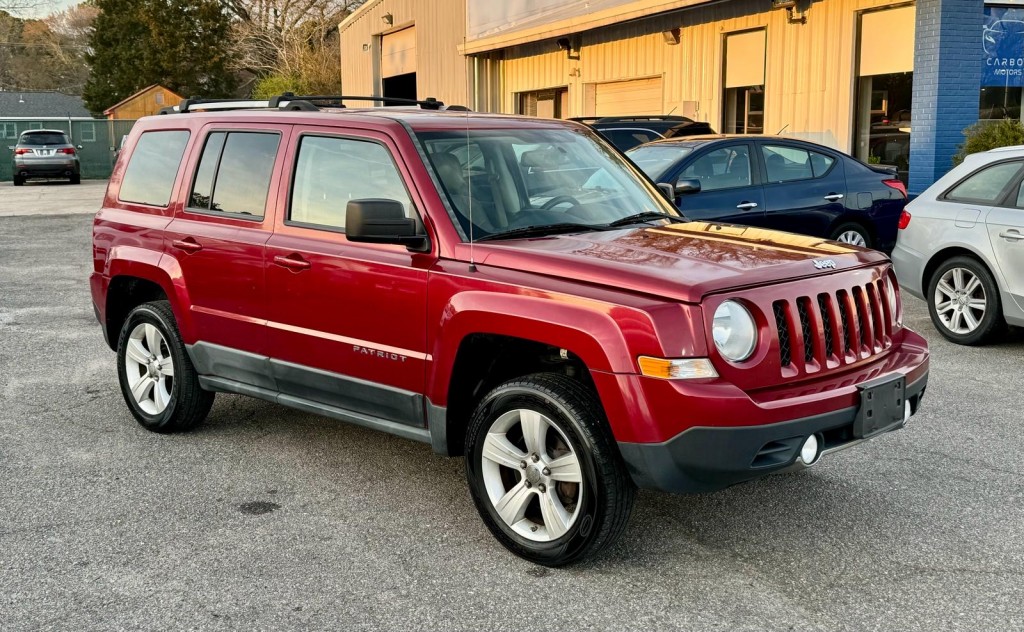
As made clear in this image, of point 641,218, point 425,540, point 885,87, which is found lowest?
point 425,540

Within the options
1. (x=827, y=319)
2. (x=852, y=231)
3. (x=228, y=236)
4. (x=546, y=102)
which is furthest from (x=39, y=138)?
(x=827, y=319)

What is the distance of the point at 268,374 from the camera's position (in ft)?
17.9

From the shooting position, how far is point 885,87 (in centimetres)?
1559

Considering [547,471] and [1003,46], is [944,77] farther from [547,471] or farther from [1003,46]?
[547,471]

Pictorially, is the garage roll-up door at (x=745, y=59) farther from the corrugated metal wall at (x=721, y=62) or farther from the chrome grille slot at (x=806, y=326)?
the chrome grille slot at (x=806, y=326)

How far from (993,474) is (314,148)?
373cm

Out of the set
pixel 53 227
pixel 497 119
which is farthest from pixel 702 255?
pixel 53 227

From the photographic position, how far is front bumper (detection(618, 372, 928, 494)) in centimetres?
387

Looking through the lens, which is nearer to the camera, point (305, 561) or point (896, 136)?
point (305, 561)

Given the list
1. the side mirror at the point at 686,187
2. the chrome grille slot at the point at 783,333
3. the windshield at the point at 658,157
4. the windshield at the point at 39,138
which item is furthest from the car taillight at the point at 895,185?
the windshield at the point at 39,138

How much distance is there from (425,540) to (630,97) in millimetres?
18452

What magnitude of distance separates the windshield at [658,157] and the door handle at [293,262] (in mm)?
5532

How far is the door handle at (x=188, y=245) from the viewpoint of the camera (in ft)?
18.9

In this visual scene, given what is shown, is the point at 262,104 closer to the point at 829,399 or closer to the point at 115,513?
the point at 115,513
